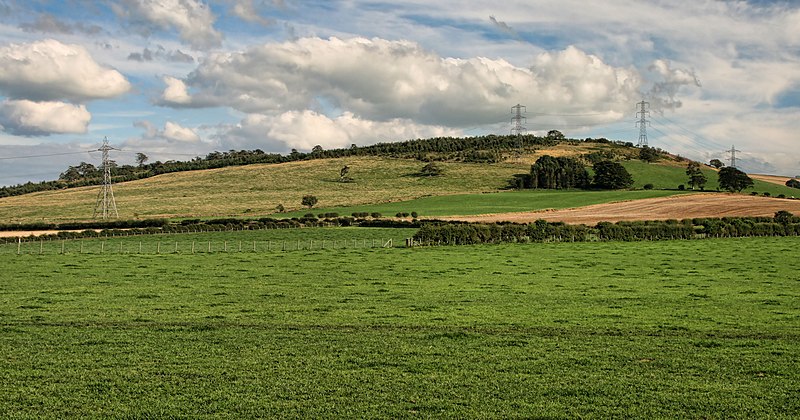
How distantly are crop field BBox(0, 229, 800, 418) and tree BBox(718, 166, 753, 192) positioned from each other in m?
101

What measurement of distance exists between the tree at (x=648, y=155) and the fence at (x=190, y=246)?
120061 mm

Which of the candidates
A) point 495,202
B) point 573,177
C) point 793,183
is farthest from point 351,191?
point 793,183

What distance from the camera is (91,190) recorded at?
154m

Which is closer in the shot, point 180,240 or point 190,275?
point 190,275

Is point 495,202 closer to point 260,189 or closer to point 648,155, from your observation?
point 260,189

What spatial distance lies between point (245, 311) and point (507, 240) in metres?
44.3

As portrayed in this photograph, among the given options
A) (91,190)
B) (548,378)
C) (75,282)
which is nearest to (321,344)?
(548,378)

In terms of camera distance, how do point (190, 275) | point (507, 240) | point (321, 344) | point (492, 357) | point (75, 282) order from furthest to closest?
point (507, 240) < point (190, 275) < point (75, 282) < point (321, 344) < point (492, 357)

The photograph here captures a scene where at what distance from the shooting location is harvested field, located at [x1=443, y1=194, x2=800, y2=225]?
85500 mm

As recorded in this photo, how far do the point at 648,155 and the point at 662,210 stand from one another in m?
81.6

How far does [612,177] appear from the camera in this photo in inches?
5502

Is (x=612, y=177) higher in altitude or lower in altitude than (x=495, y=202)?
higher

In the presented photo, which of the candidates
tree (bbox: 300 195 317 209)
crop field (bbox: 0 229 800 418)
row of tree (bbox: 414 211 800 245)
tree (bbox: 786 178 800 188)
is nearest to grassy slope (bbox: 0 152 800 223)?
tree (bbox: 300 195 317 209)

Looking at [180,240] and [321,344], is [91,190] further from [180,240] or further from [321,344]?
[321,344]
